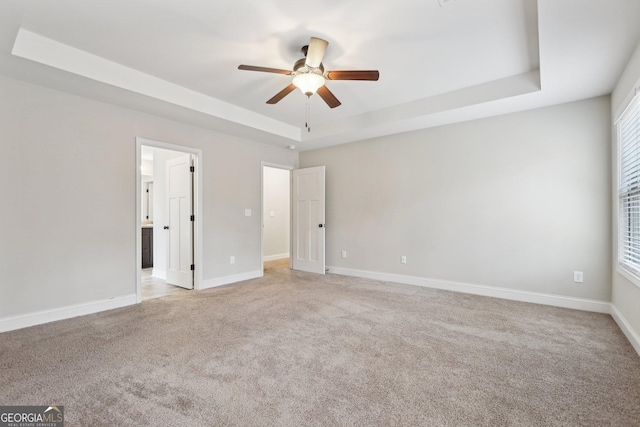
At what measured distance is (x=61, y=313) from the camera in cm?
308

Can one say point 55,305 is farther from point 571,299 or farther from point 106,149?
point 571,299

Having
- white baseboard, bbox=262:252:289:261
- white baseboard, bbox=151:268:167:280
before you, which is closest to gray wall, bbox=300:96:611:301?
white baseboard, bbox=262:252:289:261

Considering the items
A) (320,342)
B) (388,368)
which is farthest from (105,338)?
(388,368)

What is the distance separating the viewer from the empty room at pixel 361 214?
6.28ft

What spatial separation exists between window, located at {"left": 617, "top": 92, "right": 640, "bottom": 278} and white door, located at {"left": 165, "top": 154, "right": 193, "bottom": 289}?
198 inches

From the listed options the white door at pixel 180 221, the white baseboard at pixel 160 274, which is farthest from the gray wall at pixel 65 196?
the white baseboard at pixel 160 274

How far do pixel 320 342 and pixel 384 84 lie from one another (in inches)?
114

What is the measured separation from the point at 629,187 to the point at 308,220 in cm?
433

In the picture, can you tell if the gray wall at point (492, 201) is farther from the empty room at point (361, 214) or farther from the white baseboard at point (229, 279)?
the white baseboard at point (229, 279)

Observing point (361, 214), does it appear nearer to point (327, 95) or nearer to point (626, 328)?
point (327, 95)

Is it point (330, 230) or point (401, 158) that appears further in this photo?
point (330, 230)

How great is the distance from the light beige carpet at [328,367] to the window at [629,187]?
73 centimetres

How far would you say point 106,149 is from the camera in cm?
342

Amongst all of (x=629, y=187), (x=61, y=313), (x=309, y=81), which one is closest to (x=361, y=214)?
(x=309, y=81)
